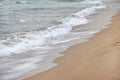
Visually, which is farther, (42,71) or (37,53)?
(37,53)

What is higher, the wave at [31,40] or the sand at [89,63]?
the sand at [89,63]

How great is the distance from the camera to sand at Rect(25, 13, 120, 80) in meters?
4.60

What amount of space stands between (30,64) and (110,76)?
1518 mm

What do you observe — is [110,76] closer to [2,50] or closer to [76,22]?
[2,50]

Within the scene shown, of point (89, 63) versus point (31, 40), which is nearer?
point (89, 63)

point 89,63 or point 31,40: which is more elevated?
point 89,63

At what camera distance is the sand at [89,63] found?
4598 millimetres

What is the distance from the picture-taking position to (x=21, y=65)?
17.7 ft

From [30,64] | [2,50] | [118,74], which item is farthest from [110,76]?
[2,50]

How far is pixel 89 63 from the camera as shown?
5.15 m

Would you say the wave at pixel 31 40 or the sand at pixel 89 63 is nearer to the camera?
the sand at pixel 89 63

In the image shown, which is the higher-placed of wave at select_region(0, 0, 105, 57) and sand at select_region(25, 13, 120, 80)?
sand at select_region(25, 13, 120, 80)

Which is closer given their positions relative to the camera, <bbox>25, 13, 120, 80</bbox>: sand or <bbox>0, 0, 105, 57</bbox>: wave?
<bbox>25, 13, 120, 80</bbox>: sand

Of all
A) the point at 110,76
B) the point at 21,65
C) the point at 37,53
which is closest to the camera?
the point at 110,76
